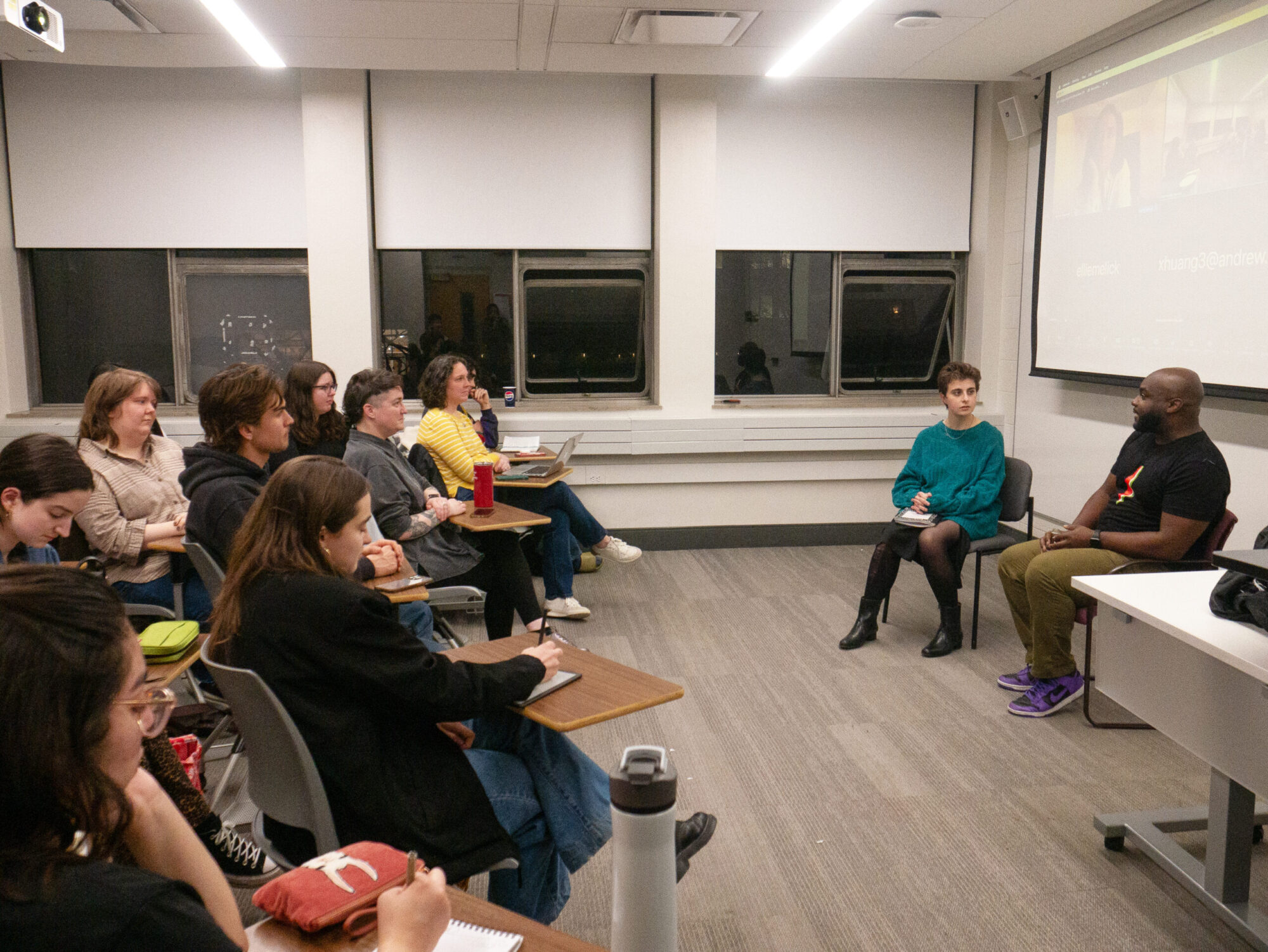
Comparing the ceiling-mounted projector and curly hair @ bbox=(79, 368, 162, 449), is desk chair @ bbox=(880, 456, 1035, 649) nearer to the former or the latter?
curly hair @ bbox=(79, 368, 162, 449)

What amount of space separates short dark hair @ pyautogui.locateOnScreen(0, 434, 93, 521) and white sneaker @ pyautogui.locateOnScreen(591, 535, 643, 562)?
3091 mm

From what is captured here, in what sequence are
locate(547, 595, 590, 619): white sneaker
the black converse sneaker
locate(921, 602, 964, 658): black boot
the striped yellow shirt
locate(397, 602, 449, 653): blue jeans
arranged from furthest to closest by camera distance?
1. locate(547, 595, 590, 619): white sneaker
2. the striped yellow shirt
3. locate(921, 602, 964, 658): black boot
4. locate(397, 602, 449, 653): blue jeans
5. the black converse sneaker

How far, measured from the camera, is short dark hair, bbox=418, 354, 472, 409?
4.57 m

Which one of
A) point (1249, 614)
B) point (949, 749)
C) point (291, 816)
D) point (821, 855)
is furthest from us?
point (949, 749)

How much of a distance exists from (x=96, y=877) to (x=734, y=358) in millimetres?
5777

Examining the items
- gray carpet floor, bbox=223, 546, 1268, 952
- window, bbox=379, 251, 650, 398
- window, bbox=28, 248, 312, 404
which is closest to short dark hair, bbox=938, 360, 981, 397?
gray carpet floor, bbox=223, 546, 1268, 952

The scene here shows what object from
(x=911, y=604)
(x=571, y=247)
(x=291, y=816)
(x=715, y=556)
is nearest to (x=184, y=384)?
(x=571, y=247)

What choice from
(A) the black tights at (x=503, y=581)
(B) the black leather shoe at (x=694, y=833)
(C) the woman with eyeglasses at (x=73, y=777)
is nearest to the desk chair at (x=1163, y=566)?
(B) the black leather shoe at (x=694, y=833)

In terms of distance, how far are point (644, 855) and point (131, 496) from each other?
9.57 ft

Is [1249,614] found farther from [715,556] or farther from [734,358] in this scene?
[734,358]

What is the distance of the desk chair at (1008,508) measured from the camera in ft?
13.9

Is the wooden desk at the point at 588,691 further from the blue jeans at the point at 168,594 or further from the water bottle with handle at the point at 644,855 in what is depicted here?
the blue jeans at the point at 168,594

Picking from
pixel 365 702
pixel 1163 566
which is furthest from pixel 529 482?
pixel 365 702

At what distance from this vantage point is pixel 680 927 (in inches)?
91.2
